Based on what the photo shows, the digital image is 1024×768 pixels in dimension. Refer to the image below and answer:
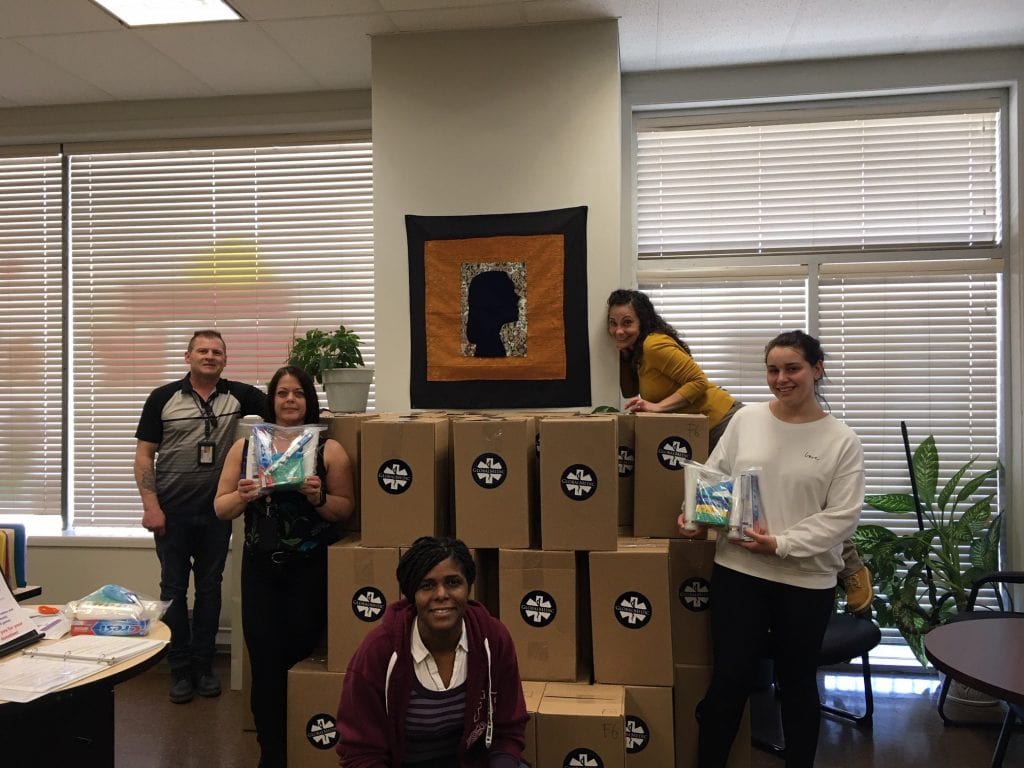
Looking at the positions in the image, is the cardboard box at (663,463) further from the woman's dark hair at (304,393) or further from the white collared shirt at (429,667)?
the woman's dark hair at (304,393)

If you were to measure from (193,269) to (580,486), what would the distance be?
3.02 m

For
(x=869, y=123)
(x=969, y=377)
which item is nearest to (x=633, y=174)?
(x=869, y=123)

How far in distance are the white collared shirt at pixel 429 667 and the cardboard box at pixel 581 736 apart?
0.47m

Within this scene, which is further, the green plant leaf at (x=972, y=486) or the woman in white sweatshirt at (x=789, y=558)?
the green plant leaf at (x=972, y=486)

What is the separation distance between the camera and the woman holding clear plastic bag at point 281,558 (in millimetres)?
2420

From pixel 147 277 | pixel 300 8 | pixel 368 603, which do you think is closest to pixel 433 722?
pixel 368 603

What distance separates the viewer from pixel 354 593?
2.44 metres

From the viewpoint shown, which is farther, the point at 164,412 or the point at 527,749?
the point at 164,412

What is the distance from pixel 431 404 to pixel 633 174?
5.45 feet

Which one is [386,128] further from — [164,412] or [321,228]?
[164,412]

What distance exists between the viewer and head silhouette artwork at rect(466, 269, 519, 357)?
136 inches

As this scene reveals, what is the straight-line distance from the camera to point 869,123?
382 cm

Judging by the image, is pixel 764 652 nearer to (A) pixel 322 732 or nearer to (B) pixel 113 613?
(A) pixel 322 732

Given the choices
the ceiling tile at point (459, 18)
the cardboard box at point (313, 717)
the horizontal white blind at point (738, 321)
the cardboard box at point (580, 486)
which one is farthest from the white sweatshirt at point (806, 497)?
the ceiling tile at point (459, 18)
